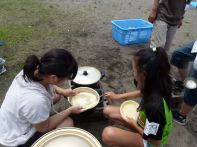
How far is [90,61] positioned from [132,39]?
93 cm

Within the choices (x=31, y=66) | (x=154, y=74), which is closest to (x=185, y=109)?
(x=154, y=74)

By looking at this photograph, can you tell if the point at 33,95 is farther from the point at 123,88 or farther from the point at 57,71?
the point at 123,88

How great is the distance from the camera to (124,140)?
2154mm

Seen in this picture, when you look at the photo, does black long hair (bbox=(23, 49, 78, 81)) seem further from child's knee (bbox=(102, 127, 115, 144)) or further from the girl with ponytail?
child's knee (bbox=(102, 127, 115, 144))

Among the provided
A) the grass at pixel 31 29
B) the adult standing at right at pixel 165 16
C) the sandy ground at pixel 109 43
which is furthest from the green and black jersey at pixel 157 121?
the grass at pixel 31 29

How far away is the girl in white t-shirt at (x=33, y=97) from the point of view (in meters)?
1.80

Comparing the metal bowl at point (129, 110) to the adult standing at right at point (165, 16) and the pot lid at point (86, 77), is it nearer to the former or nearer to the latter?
the pot lid at point (86, 77)

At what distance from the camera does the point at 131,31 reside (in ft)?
13.6

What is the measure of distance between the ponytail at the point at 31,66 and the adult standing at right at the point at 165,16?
78.6 inches

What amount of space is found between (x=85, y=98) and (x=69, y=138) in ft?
2.43

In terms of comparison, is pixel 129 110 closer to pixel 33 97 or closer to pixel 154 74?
pixel 154 74

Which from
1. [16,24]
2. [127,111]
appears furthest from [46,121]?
[16,24]

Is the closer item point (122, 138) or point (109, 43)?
point (122, 138)

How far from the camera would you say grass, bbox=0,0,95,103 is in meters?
3.78
